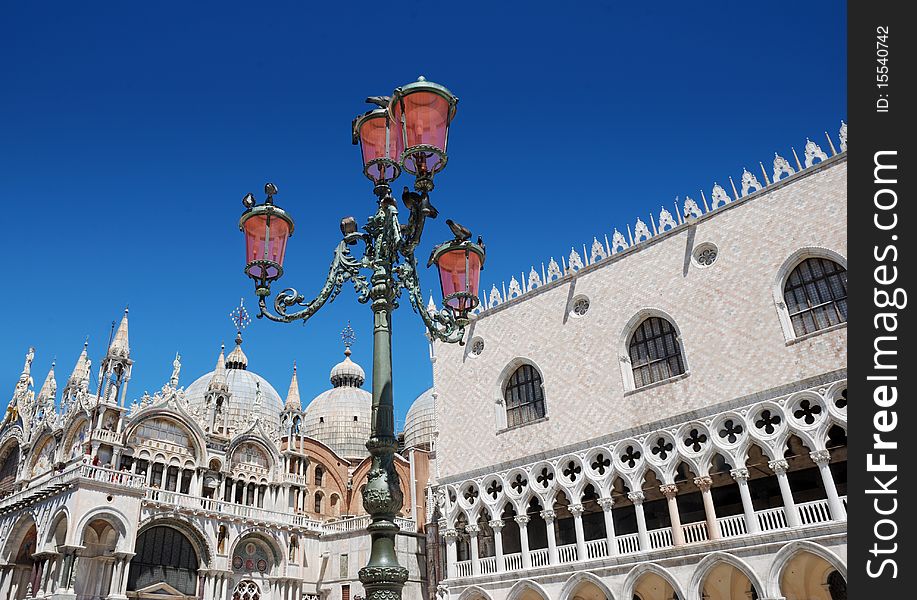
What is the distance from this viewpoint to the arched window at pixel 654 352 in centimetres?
1748

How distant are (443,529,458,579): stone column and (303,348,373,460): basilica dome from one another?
631 inches

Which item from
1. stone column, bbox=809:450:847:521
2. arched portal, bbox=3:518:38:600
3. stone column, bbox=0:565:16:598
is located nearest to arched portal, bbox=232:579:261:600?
arched portal, bbox=3:518:38:600

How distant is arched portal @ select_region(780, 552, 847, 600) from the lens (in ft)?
46.5

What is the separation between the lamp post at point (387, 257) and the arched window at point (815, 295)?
439 inches

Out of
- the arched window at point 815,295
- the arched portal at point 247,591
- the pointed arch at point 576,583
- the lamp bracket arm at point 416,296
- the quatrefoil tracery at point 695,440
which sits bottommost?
the pointed arch at point 576,583

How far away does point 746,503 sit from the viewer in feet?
49.1

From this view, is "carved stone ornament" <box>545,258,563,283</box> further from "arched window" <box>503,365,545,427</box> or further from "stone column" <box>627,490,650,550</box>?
"stone column" <box>627,490,650,550</box>

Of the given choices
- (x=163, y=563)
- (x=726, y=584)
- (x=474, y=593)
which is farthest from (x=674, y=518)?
(x=163, y=563)

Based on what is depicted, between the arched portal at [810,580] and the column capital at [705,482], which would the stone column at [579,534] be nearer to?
the column capital at [705,482]

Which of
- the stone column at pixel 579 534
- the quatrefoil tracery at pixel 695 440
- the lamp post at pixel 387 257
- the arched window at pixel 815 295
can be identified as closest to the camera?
the lamp post at pixel 387 257

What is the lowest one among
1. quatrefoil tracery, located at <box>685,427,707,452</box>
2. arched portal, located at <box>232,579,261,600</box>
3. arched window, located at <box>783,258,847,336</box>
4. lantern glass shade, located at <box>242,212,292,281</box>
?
arched portal, located at <box>232,579,261,600</box>

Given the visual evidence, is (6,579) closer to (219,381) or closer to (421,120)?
(219,381)

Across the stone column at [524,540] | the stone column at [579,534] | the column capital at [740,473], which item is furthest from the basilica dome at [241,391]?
the column capital at [740,473]

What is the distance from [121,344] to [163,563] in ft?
24.0
